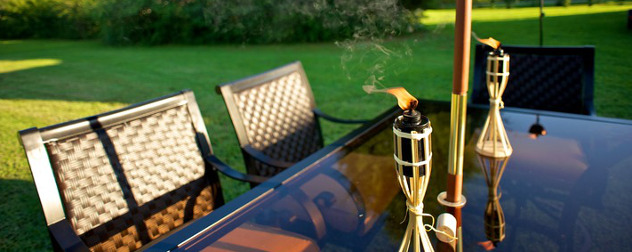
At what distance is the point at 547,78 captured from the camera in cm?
231

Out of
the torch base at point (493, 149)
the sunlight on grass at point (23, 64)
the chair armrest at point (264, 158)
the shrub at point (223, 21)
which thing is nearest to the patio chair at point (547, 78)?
the torch base at point (493, 149)

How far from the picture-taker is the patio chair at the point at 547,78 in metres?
2.17

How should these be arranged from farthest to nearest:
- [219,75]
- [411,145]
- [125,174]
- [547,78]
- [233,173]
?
1. [219,75]
2. [547,78]
3. [233,173]
4. [125,174]
5. [411,145]

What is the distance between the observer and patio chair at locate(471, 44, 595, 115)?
2170mm

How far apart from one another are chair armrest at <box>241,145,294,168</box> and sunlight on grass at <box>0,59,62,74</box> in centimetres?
882

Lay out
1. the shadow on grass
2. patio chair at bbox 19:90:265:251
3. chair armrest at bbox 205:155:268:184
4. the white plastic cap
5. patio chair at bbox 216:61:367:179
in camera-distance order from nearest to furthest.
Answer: the white plastic cap
patio chair at bbox 19:90:265:251
chair armrest at bbox 205:155:268:184
patio chair at bbox 216:61:367:179
the shadow on grass

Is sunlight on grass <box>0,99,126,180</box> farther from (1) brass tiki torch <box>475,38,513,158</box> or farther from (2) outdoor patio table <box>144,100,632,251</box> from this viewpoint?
(1) brass tiki torch <box>475,38,513,158</box>

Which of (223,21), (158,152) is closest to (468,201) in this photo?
(158,152)

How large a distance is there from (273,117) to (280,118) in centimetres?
5

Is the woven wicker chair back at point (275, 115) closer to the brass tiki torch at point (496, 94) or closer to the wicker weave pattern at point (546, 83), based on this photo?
the brass tiki torch at point (496, 94)

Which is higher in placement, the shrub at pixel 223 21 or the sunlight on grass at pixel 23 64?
the shrub at pixel 223 21

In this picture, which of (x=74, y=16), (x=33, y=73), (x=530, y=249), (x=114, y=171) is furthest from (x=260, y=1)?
(x=530, y=249)

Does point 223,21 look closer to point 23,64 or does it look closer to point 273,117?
point 23,64

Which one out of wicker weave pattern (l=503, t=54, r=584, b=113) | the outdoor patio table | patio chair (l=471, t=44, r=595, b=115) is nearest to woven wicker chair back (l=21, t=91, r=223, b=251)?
the outdoor patio table
